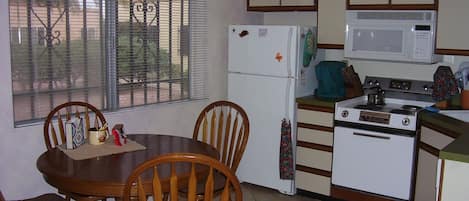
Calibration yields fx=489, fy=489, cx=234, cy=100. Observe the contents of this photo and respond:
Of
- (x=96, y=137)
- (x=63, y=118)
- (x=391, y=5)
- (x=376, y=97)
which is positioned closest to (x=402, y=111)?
(x=376, y=97)

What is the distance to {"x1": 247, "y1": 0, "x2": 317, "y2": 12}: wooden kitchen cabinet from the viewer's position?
4053mm

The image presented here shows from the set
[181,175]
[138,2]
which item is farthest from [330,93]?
[181,175]

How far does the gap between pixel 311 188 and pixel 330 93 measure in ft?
2.57

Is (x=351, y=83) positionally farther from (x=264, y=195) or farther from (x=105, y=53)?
(x=105, y=53)

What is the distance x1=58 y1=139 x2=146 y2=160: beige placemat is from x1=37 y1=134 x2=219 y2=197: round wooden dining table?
34 millimetres

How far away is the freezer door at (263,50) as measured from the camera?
3.83 meters

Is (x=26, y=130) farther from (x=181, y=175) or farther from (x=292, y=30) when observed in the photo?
(x=292, y=30)

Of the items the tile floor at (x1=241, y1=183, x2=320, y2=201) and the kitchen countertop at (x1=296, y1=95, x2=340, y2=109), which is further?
the tile floor at (x1=241, y1=183, x2=320, y2=201)

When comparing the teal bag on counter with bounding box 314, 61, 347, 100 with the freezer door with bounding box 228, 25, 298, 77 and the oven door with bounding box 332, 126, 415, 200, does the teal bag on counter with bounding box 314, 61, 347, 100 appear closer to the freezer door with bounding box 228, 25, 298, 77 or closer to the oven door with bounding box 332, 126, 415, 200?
the freezer door with bounding box 228, 25, 298, 77

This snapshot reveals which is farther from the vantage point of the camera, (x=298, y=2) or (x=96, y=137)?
(x=298, y=2)

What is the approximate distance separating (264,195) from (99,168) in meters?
2.04

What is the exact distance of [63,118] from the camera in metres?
3.15

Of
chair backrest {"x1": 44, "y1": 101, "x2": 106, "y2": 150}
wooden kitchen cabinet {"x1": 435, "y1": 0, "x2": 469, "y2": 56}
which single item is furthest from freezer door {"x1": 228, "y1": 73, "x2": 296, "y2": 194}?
chair backrest {"x1": 44, "y1": 101, "x2": 106, "y2": 150}

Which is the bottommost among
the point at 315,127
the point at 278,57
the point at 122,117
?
the point at 315,127
